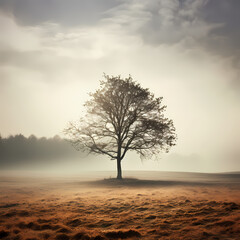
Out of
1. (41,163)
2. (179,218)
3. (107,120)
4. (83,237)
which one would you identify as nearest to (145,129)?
(107,120)

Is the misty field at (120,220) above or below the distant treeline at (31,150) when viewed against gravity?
below

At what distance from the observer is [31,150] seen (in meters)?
85.9

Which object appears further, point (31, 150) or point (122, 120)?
point (31, 150)

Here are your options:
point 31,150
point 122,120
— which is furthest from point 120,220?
point 31,150

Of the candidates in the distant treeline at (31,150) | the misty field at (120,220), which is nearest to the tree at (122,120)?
the misty field at (120,220)

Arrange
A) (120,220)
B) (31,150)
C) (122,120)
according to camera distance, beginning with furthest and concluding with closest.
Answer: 1. (31,150)
2. (122,120)
3. (120,220)

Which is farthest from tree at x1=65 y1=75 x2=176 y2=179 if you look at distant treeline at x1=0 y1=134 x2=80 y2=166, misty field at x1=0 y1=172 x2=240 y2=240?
distant treeline at x1=0 y1=134 x2=80 y2=166

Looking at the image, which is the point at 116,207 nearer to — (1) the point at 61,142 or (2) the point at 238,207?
(2) the point at 238,207

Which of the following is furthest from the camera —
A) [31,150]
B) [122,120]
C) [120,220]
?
[31,150]

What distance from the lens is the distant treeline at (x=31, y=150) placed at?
7975 cm

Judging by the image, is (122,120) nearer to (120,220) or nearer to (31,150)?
(120,220)

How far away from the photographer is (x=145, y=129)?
27219mm

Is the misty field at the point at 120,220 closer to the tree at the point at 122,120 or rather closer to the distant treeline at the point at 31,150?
the tree at the point at 122,120

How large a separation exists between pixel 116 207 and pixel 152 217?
7.72 feet
